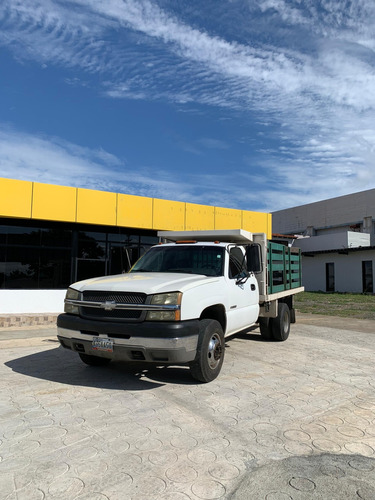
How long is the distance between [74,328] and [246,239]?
152 inches

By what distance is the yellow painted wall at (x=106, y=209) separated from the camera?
11.8 m

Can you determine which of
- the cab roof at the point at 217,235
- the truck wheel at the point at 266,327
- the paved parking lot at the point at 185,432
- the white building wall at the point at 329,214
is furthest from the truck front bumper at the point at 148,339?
the white building wall at the point at 329,214

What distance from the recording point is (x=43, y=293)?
511 inches

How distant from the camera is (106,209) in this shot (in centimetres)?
1337

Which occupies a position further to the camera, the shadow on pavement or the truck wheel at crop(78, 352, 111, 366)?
the truck wheel at crop(78, 352, 111, 366)

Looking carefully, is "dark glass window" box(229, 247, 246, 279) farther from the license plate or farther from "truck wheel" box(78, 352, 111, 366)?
"truck wheel" box(78, 352, 111, 366)

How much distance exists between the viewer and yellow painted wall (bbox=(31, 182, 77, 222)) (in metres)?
12.1

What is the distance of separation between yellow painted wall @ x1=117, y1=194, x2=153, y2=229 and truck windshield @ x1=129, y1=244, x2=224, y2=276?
7.21m

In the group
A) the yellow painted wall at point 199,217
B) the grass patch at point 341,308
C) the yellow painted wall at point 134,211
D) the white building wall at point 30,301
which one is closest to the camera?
the white building wall at point 30,301

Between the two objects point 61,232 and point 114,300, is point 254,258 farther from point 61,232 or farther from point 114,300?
point 61,232

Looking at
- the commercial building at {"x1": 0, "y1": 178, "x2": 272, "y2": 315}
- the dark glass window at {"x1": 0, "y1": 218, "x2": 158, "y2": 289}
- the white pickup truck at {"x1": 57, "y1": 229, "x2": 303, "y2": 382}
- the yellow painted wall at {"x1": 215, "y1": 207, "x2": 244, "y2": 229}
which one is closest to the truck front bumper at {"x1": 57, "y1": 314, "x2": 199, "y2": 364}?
the white pickup truck at {"x1": 57, "y1": 229, "x2": 303, "y2": 382}

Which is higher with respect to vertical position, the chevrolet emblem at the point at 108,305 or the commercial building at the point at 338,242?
the commercial building at the point at 338,242

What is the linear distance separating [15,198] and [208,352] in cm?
928

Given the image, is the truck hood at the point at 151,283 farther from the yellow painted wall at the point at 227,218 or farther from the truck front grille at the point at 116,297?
the yellow painted wall at the point at 227,218
